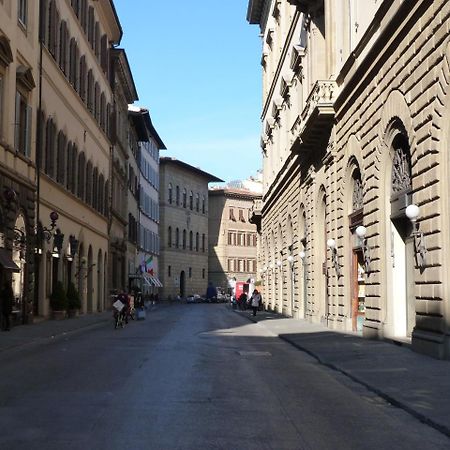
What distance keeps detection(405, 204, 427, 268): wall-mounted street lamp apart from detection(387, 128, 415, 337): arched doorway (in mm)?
2140

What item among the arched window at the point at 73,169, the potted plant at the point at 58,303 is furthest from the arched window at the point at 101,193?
the potted plant at the point at 58,303

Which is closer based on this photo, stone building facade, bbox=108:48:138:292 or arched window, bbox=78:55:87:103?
arched window, bbox=78:55:87:103

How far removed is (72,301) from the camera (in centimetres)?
3931

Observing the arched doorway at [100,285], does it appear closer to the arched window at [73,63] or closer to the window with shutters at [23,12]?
the arched window at [73,63]

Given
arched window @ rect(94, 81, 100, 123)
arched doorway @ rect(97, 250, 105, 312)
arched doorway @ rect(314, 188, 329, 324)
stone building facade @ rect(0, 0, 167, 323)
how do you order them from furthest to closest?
arched doorway @ rect(97, 250, 105, 312) → arched window @ rect(94, 81, 100, 123) → arched doorway @ rect(314, 188, 329, 324) → stone building facade @ rect(0, 0, 167, 323)

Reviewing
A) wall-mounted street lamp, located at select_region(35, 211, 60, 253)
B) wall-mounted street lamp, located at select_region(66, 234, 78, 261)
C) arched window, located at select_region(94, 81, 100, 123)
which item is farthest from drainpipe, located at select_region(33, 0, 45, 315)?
arched window, located at select_region(94, 81, 100, 123)

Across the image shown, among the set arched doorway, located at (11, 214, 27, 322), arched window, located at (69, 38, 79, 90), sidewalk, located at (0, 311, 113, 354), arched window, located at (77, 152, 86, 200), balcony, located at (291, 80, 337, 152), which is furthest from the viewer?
arched window, located at (77, 152, 86, 200)

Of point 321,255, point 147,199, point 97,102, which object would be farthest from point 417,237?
point 147,199

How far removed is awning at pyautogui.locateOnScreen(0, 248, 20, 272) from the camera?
26.4 meters

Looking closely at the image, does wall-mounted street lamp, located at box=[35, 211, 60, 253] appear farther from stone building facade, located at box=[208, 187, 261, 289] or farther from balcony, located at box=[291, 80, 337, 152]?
stone building facade, located at box=[208, 187, 261, 289]

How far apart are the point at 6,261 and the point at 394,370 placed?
16.0 m

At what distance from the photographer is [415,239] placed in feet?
57.9

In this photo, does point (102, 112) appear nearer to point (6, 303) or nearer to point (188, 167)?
point (6, 303)

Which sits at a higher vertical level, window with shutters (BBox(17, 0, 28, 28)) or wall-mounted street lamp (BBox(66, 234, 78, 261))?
window with shutters (BBox(17, 0, 28, 28))
